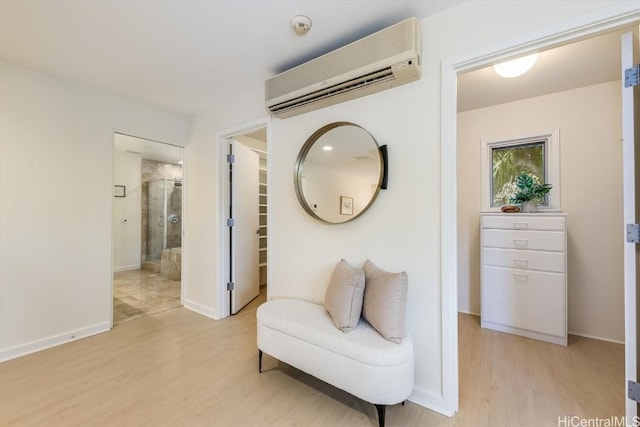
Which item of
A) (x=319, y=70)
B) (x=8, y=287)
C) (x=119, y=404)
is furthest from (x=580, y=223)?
(x=8, y=287)

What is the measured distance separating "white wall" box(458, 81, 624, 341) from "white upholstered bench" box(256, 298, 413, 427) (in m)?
2.15

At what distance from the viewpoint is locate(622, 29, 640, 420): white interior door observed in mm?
1207

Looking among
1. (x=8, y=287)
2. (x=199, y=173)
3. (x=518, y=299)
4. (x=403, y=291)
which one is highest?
(x=199, y=173)

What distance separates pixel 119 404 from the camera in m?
1.60

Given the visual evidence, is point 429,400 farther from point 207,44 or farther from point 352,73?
point 207,44

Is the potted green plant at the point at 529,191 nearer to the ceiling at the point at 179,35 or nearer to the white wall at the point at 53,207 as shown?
the ceiling at the point at 179,35

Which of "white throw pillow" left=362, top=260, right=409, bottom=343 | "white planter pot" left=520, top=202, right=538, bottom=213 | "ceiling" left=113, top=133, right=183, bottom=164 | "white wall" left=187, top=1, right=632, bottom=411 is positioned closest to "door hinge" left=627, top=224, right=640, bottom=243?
"white wall" left=187, top=1, right=632, bottom=411

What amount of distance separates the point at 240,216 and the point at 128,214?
11.4 feet

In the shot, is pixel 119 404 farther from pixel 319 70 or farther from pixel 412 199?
pixel 319 70

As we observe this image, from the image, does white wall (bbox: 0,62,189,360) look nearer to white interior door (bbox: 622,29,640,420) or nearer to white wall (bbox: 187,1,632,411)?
white wall (bbox: 187,1,632,411)

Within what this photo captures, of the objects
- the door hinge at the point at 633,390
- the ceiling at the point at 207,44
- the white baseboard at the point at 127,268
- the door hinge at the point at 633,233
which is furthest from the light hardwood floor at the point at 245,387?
the white baseboard at the point at 127,268

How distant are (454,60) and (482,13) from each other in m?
0.26

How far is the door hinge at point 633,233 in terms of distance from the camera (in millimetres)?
1177

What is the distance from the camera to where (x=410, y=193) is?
5.41 feet
